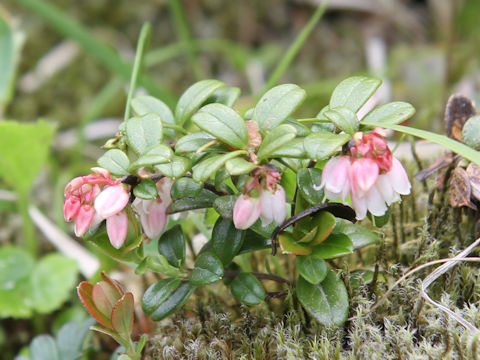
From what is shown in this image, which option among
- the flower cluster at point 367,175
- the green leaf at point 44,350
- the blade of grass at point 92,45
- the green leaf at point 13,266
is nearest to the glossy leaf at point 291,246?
the flower cluster at point 367,175

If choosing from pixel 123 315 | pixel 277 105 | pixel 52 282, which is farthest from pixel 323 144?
pixel 52 282

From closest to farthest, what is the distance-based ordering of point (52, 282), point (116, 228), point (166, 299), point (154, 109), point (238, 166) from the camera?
point (238, 166) < point (116, 228) < point (166, 299) < point (154, 109) < point (52, 282)

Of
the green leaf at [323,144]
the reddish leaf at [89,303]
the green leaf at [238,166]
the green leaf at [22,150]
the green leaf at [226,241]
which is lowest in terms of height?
the green leaf at [22,150]

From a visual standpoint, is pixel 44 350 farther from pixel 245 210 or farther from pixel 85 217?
pixel 245 210

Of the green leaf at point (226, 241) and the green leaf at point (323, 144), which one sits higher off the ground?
the green leaf at point (323, 144)

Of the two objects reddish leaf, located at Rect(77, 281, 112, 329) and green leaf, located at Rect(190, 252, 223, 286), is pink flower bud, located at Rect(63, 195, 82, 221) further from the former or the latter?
green leaf, located at Rect(190, 252, 223, 286)

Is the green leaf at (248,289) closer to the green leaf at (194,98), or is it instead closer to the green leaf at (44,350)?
the green leaf at (194,98)
